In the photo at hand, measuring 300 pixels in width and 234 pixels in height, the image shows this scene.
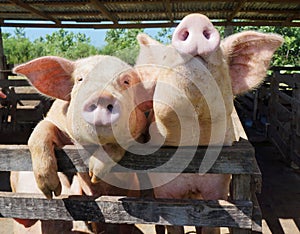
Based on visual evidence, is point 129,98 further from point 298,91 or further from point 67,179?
point 298,91

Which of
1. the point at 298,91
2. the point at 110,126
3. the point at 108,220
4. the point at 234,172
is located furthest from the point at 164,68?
the point at 298,91

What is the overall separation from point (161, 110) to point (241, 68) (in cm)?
55

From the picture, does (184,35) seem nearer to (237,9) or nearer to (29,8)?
(237,9)

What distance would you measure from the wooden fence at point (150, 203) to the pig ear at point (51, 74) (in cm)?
32

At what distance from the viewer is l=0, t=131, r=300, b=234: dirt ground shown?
3.09 m

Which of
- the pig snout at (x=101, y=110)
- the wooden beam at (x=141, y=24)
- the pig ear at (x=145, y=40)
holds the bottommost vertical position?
the pig snout at (x=101, y=110)

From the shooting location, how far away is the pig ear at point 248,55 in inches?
62.1

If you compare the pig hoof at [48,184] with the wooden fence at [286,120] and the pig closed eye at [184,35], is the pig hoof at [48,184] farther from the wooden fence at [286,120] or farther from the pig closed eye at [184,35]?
the wooden fence at [286,120]

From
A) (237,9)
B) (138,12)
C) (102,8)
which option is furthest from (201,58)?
(138,12)

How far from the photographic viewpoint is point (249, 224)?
1.34 m

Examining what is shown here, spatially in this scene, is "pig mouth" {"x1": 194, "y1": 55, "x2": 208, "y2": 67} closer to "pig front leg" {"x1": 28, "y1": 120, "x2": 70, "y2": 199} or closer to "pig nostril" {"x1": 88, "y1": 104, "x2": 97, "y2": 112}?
"pig nostril" {"x1": 88, "y1": 104, "x2": 97, "y2": 112}

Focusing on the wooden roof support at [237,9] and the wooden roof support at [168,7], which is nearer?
the wooden roof support at [168,7]

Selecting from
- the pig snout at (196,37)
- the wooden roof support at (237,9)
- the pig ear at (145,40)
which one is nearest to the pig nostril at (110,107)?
the pig snout at (196,37)

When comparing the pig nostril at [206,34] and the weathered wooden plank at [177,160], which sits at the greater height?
the pig nostril at [206,34]
